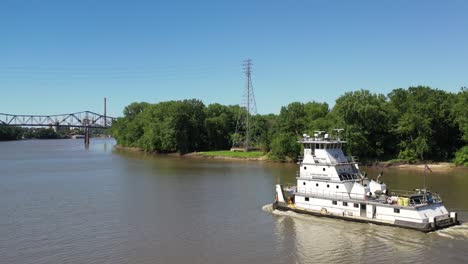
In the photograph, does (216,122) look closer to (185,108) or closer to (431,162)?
(185,108)

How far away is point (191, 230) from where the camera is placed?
35.1m

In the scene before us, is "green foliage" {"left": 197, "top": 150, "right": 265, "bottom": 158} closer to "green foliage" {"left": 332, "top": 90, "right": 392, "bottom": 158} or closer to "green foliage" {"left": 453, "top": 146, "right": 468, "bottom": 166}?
"green foliage" {"left": 332, "top": 90, "right": 392, "bottom": 158}

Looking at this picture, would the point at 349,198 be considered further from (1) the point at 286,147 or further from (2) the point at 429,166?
(1) the point at 286,147

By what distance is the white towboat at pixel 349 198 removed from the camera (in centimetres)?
3344

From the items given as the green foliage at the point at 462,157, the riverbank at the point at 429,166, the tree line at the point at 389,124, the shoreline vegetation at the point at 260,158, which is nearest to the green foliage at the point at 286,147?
the tree line at the point at 389,124

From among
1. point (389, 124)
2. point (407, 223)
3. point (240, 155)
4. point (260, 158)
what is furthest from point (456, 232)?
point (240, 155)

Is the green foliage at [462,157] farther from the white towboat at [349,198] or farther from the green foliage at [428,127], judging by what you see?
the white towboat at [349,198]

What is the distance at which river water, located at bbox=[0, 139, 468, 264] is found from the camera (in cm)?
2859

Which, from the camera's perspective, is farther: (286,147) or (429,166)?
(286,147)

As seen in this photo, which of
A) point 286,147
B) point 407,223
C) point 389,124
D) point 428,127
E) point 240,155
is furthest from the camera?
point 240,155

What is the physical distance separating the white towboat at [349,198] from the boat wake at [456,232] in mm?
480

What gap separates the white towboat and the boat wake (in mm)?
480

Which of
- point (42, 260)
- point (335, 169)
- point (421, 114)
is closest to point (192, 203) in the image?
point (335, 169)

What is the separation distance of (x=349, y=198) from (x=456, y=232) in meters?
8.04
